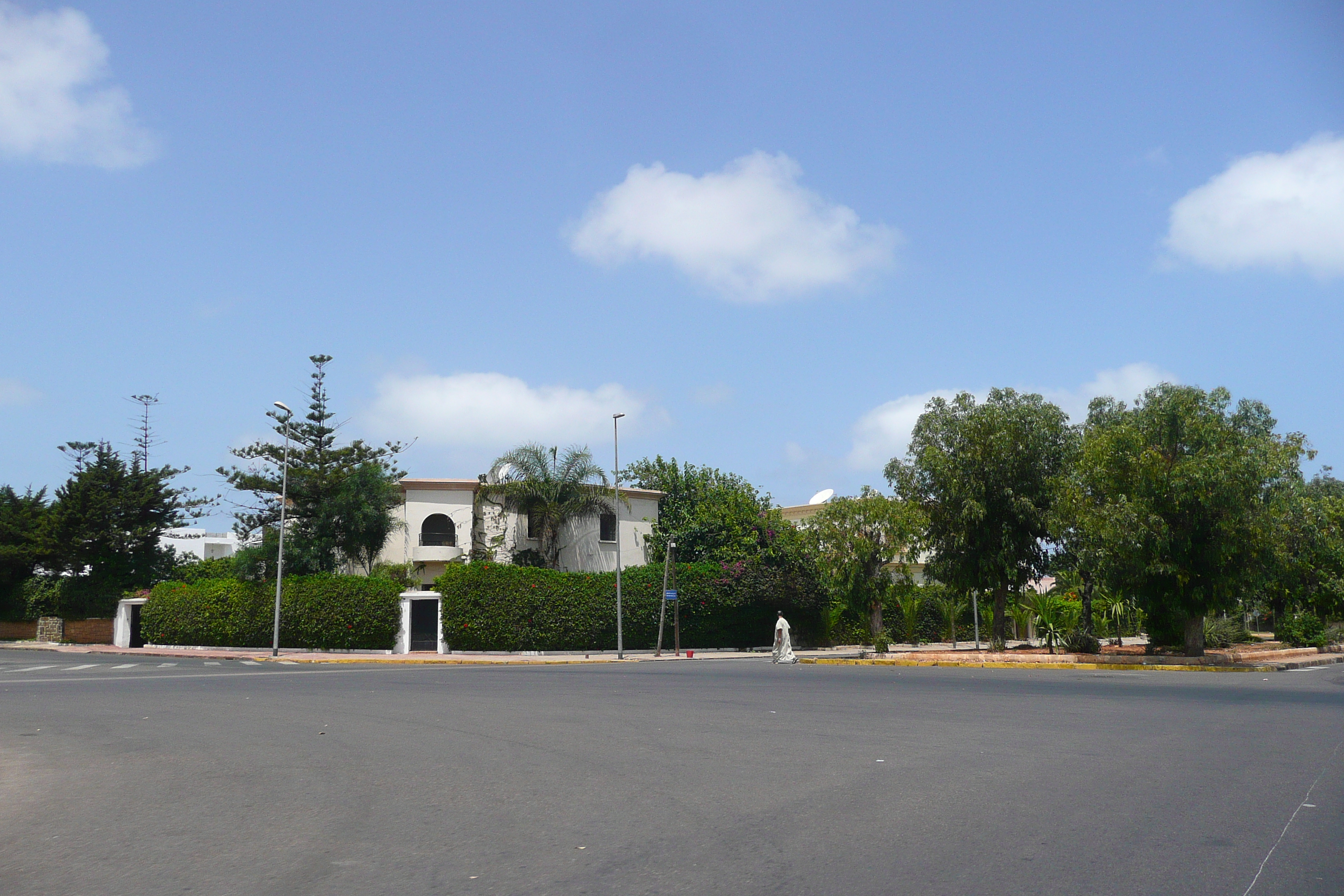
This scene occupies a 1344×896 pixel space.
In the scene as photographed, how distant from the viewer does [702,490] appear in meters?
59.9

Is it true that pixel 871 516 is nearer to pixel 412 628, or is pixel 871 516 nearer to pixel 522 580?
pixel 522 580

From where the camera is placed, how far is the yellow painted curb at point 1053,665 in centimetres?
2525

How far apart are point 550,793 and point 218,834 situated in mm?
2439

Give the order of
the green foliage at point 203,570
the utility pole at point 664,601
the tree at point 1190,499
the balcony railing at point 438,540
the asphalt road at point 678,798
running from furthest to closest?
1. the green foliage at point 203,570
2. the balcony railing at point 438,540
3. the utility pole at point 664,601
4. the tree at point 1190,499
5. the asphalt road at point 678,798

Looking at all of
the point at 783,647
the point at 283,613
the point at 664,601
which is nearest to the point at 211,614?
the point at 283,613

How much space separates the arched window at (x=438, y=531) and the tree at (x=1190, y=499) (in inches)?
1199

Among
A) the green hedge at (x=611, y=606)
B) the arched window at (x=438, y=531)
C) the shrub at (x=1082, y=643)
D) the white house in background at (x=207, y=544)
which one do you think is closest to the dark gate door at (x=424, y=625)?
the green hedge at (x=611, y=606)

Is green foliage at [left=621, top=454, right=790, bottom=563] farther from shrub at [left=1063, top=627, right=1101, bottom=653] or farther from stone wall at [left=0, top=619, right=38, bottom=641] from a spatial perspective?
stone wall at [left=0, top=619, right=38, bottom=641]

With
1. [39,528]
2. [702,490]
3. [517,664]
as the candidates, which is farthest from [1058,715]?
[39,528]

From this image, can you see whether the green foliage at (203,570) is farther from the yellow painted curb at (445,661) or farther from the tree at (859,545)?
the tree at (859,545)

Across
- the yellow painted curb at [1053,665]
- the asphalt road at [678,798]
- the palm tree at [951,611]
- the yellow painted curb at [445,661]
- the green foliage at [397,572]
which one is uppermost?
the green foliage at [397,572]

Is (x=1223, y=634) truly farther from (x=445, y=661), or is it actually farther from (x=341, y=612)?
(x=341, y=612)

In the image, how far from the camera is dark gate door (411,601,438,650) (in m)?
39.8

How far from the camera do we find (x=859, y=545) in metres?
38.8
